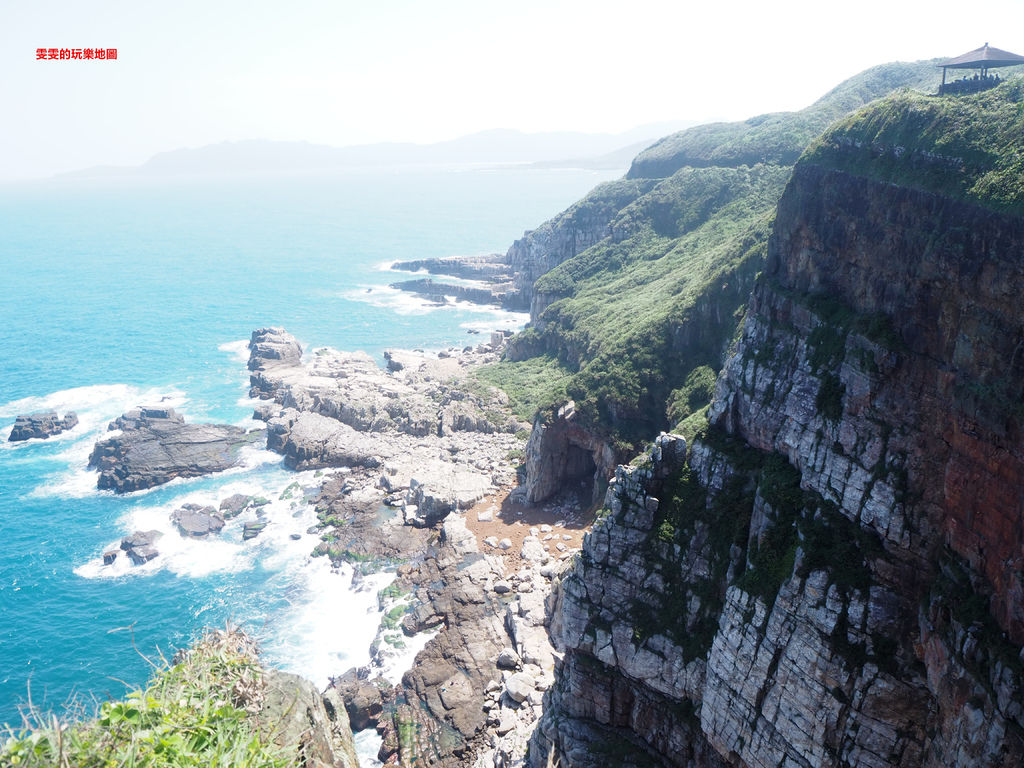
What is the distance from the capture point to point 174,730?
9.75 metres

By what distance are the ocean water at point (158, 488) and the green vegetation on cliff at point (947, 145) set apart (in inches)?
1027

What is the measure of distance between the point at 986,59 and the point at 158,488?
6932cm

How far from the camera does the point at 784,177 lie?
240 ft

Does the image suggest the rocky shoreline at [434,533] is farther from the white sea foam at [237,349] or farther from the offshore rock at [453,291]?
the offshore rock at [453,291]

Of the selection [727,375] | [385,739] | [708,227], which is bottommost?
[385,739]

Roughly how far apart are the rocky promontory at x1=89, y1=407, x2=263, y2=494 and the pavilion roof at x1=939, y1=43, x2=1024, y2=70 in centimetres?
6473

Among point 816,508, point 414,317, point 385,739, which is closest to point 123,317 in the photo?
point 414,317

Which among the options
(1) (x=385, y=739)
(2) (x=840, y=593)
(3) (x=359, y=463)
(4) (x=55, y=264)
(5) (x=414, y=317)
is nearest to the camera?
(2) (x=840, y=593)

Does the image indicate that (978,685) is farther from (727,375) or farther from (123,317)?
(123,317)

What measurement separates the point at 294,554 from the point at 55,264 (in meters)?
164

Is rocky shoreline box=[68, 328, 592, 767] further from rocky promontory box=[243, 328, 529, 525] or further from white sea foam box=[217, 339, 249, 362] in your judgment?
white sea foam box=[217, 339, 249, 362]

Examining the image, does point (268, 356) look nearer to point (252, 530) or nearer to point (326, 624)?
point (252, 530)

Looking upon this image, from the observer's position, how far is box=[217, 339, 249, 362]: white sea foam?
9731cm

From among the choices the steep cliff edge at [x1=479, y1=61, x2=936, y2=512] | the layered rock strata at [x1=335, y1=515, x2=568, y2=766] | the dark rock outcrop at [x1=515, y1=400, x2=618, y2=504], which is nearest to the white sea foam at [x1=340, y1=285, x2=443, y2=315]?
the steep cliff edge at [x1=479, y1=61, x2=936, y2=512]
